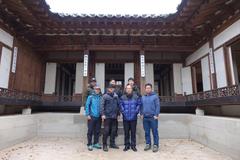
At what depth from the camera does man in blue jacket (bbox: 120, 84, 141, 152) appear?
191 inches

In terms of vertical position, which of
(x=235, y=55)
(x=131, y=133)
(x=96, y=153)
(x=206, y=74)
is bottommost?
(x=96, y=153)

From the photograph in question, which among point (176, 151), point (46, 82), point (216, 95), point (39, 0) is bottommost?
point (176, 151)

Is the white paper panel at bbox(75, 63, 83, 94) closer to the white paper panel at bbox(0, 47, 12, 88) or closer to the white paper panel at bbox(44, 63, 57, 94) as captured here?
the white paper panel at bbox(44, 63, 57, 94)

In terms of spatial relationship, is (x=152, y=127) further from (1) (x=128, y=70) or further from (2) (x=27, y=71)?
(2) (x=27, y=71)

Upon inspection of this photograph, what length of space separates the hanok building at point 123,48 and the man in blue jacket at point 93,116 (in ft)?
9.89

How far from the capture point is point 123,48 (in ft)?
30.6

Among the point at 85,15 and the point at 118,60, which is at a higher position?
the point at 85,15

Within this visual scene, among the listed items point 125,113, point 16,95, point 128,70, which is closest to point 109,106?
point 125,113

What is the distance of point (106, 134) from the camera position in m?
4.88

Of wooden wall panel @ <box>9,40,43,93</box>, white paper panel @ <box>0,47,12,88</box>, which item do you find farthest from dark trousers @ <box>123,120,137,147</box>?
wooden wall panel @ <box>9,40,43,93</box>

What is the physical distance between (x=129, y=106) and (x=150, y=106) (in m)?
0.56

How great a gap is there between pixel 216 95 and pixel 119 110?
3.60 metres

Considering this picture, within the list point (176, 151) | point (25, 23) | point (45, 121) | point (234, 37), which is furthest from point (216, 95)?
point (25, 23)

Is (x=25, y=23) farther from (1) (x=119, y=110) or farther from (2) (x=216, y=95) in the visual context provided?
(2) (x=216, y=95)
